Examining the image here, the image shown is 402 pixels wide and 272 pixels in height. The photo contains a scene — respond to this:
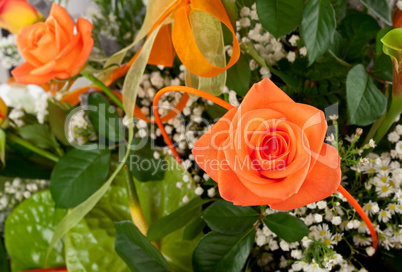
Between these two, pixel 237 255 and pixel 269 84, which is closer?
pixel 269 84

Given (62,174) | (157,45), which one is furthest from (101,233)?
(157,45)

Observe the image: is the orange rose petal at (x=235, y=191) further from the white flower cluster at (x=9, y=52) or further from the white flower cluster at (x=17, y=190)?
the white flower cluster at (x=9, y=52)

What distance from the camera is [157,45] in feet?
1.82

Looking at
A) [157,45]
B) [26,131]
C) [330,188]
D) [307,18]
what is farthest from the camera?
[26,131]

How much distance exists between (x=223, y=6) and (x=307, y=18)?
0.10 m

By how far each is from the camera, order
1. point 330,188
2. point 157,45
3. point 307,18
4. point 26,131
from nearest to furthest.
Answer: point 330,188
point 307,18
point 157,45
point 26,131

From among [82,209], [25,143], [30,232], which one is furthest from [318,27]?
[30,232]

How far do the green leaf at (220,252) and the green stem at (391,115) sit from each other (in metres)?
0.22

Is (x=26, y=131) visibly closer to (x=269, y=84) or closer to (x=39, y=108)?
(x=39, y=108)

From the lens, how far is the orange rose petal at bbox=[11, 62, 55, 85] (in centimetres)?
52

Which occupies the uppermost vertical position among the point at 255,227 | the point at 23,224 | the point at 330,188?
the point at 330,188

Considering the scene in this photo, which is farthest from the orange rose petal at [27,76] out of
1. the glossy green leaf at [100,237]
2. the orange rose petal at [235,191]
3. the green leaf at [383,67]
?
the green leaf at [383,67]

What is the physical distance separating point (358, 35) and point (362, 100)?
133 mm

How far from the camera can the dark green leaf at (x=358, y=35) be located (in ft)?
1.74
